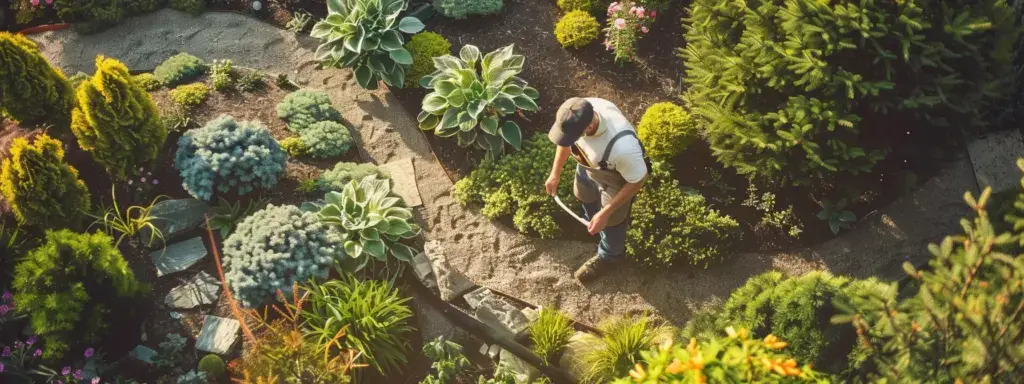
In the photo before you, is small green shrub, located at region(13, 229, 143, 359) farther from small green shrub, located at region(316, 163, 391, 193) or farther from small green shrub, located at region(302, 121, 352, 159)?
small green shrub, located at region(302, 121, 352, 159)

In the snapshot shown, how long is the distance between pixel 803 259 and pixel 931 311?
3.75 meters

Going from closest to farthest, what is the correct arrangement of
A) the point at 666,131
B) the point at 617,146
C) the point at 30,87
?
the point at 617,146 < the point at 30,87 < the point at 666,131

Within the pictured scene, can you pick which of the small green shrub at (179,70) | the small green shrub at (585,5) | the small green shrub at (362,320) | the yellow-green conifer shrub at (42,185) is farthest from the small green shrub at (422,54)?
the yellow-green conifer shrub at (42,185)

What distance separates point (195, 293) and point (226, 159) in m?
1.42

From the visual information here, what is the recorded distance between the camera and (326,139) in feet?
27.5

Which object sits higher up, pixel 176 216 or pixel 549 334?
pixel 176 216

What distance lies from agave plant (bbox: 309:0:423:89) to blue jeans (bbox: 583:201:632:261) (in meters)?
3.08

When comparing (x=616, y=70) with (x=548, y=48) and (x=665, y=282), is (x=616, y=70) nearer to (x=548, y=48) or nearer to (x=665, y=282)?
(x=548, y=48)

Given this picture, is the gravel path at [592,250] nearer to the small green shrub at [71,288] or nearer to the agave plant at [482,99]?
the agave plant at [482,99]

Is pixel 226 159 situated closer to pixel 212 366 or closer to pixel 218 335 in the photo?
pixel 218 335

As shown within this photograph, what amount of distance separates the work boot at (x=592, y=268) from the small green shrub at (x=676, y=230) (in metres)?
0.29

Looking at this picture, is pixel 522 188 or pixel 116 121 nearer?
pixel 116 121

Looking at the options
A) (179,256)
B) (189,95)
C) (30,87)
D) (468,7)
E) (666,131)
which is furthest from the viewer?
(468,7)

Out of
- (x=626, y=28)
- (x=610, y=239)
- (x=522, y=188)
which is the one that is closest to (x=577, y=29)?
(x=626, y=28)
